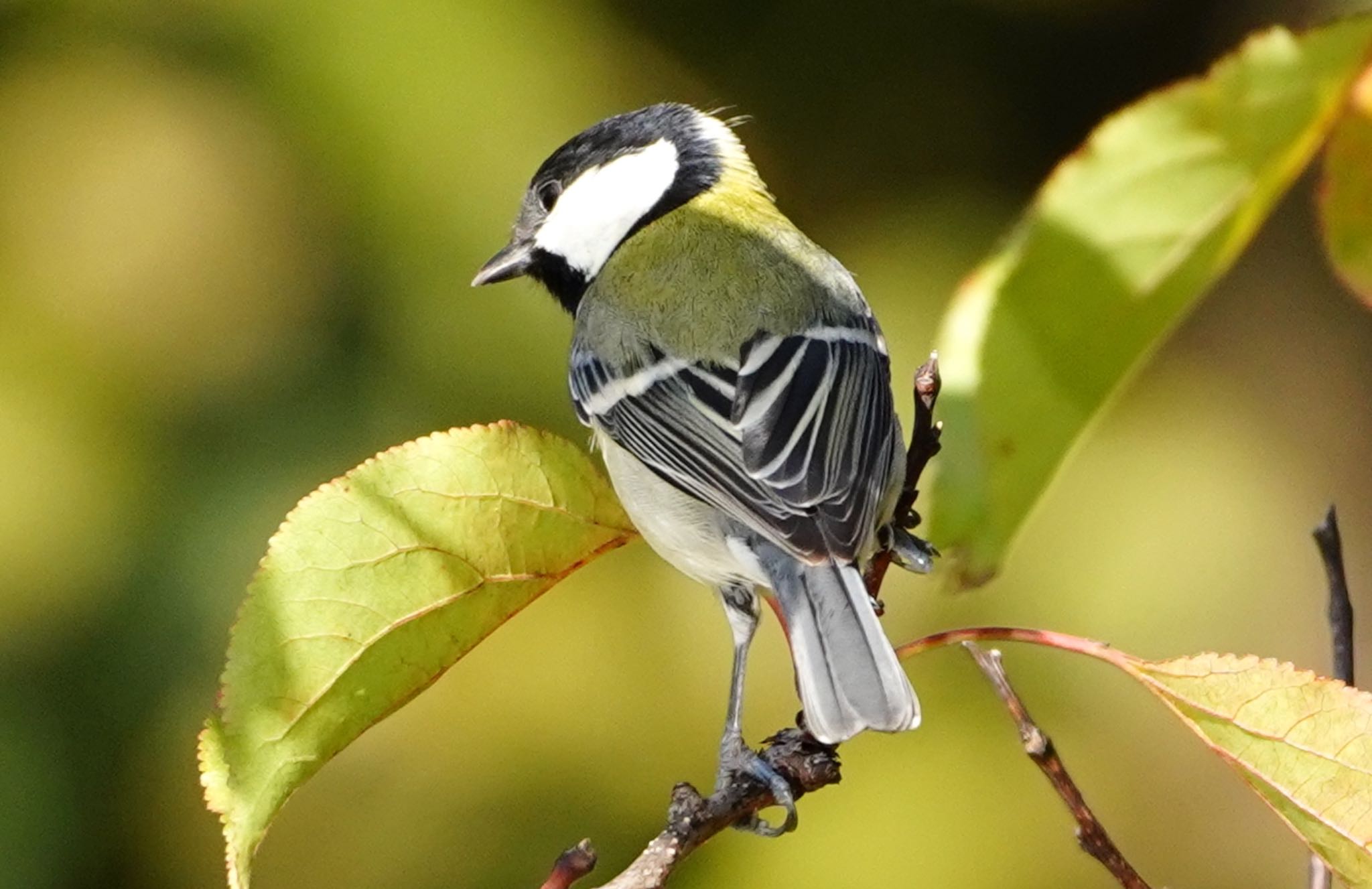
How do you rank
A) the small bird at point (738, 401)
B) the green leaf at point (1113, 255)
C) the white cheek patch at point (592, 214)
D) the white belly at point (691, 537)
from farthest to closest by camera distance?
the white cheek patch at point (592, 214) → the white belly at point (691, 537) → the small bird at point (738, 401) → the green leaf at point (1113, 255)

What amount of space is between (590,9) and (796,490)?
4.61 ft

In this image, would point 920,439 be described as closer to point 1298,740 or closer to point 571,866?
point 1298,740

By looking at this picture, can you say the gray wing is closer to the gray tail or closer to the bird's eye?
the gray tail

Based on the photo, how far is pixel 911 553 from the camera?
4.50 ft

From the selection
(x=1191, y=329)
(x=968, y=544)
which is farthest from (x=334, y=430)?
(x=968, y=544)

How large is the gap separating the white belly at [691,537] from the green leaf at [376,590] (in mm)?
266

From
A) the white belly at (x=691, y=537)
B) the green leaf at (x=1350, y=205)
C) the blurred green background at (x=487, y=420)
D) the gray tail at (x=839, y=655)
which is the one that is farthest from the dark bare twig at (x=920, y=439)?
the blurred green background at (x=487, y=420)

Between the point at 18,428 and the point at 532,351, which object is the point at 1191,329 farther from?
the point at 18,428

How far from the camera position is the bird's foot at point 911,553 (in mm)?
1366

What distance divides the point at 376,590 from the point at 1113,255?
0.56 meters

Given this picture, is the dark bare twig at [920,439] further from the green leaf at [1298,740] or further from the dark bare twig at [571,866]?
the dark bare twig at [571,866]

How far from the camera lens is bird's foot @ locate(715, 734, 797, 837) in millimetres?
1006

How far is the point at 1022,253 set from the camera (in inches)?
23.6

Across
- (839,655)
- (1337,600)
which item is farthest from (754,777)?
(1337,600)
